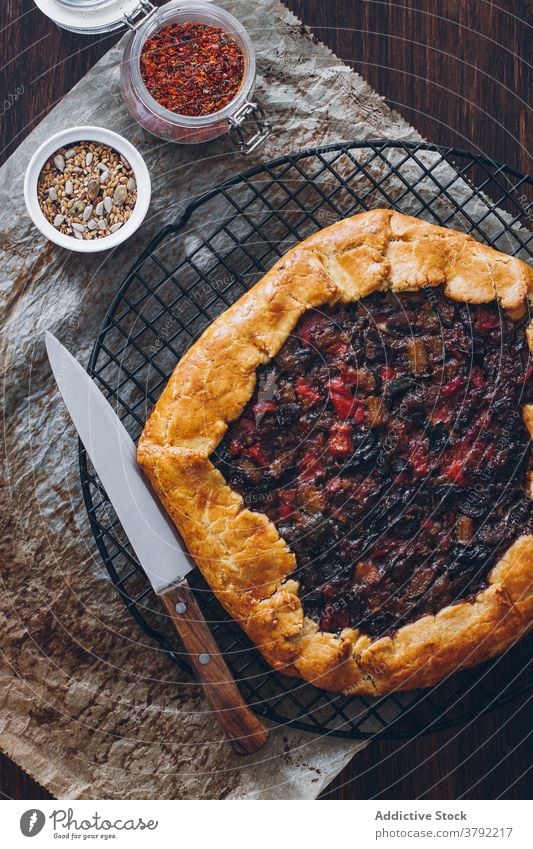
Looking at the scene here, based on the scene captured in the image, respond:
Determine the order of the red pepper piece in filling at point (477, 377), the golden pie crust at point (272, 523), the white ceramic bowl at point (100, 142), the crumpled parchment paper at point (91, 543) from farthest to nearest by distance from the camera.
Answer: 1. the crumpled parchment paper at point (91, 543)
2. the white ceramic bowl at point (100, 142)
3. the red pepper piece in filling at point (477, 377)
4. the golden pie crust at point (272, 523)

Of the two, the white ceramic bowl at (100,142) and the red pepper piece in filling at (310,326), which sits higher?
the white ceramic bowl at (100,142)

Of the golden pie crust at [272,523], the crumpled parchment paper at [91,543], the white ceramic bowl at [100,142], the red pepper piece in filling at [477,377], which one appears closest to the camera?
the golden pie crust at [272,523]

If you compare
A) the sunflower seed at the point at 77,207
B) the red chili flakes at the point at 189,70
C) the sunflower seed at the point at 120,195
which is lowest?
the sunflower seed at the point at 120,195

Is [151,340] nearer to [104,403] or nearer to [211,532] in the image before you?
[104,403]

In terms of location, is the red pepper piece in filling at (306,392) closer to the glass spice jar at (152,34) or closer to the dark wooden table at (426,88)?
the glass spice jar at (152,34)

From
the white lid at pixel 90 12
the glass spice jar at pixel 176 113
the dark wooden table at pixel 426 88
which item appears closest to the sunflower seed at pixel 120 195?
the glass spice jar at pixel 176 113

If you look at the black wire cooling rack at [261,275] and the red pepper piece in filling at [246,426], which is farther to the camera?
the black wire cooling rack at [261,275]

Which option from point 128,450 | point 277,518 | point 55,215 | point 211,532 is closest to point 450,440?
point 277,518

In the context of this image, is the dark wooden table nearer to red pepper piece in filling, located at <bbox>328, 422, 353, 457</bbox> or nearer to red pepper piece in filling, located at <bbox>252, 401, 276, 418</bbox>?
red pepper piece in filling, located at <bbox>328, 422, 353, 457</bbox>
